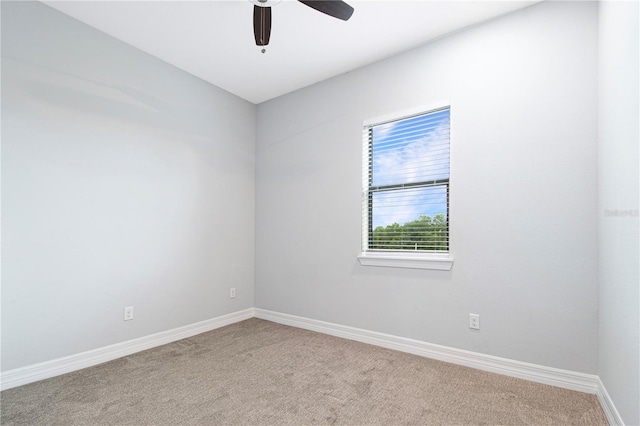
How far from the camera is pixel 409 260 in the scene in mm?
2859

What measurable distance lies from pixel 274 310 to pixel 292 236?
36.8 inches

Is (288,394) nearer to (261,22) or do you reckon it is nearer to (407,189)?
(407,189)

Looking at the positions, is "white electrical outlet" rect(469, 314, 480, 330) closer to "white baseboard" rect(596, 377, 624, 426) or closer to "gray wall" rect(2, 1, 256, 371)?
"white baseboard" rect(596, 377, 624, 426)

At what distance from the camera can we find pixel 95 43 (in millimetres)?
2691

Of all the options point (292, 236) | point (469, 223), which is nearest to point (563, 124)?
point (469, 223)

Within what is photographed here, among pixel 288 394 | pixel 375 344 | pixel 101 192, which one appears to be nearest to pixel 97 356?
pixel 101 192

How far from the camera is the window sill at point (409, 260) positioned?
2.69 meters

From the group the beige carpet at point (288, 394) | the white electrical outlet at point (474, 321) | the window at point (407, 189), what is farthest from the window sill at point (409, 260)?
the beige carpet at point (288, 394)

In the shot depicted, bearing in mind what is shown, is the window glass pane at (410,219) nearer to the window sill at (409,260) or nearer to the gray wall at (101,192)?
the window sill at (409,260)

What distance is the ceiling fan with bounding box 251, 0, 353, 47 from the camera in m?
1.91

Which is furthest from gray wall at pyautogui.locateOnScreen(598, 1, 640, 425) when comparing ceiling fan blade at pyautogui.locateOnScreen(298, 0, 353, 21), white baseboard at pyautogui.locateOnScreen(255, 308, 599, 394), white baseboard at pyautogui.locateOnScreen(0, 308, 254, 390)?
white baseboard at pyautogui.locateOnScreen(0, 308, 254, 390)

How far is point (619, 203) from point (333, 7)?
1.93 m

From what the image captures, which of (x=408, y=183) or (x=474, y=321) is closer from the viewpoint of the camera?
(x=474, y=321)

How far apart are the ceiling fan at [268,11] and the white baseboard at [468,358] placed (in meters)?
2.58
